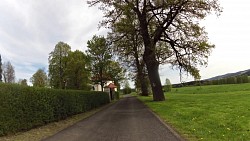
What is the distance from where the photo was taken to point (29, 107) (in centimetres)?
1460

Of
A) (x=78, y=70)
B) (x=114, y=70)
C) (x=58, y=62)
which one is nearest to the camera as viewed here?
(x=78, y=70)

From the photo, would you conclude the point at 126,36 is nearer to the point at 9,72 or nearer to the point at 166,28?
the point at 166,28

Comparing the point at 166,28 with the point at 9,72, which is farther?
the point at 9,72

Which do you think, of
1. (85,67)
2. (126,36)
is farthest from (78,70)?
(126,36)

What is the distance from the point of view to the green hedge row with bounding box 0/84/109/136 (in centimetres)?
1246

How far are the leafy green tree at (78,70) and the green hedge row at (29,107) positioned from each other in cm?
3159

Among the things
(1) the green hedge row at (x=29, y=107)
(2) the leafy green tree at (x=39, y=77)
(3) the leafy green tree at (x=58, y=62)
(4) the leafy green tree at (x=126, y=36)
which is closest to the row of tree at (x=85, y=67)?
(3) the leafy green tree at (x=58, y=62)

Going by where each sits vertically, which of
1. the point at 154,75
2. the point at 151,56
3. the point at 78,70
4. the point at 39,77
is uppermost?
the point at 39,77

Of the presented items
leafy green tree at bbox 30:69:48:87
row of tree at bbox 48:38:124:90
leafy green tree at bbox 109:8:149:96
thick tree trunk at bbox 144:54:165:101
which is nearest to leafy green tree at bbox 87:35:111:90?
row of tree at bbox 48:38:124:90

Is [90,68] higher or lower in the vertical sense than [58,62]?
lower

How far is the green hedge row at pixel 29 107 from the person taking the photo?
491 inches

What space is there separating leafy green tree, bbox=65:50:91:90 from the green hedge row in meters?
31.6

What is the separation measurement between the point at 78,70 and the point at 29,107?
39.9 meters

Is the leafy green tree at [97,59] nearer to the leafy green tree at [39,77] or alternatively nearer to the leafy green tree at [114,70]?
the leafy green tree at [114,70]
